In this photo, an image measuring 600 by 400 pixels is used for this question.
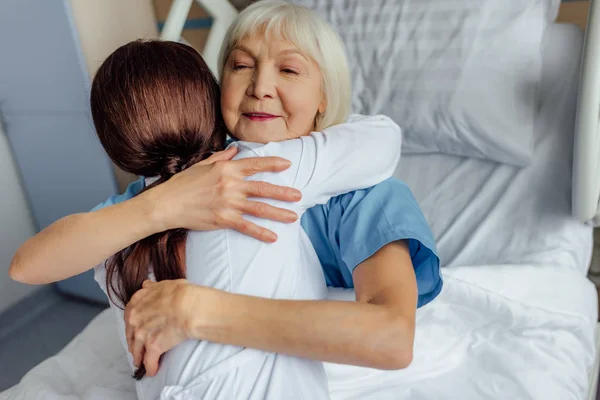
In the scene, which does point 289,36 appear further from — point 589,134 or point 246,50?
point 589,134

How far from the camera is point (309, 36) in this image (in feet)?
3.13

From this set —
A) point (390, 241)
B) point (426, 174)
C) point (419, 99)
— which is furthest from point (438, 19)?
point (390, 241)

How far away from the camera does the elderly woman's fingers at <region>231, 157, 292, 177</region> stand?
0.80 m

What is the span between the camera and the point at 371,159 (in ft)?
2.81

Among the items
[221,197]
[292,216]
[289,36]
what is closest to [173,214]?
[221,197]

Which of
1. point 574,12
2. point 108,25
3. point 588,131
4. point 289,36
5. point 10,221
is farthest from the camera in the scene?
point 10,221

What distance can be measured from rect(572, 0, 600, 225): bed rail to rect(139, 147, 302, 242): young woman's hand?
0.66 metres

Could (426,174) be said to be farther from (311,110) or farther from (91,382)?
(91,382)

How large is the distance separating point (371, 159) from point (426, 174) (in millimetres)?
687

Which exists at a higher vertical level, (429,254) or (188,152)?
(188,152)

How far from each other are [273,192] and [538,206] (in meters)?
0.85

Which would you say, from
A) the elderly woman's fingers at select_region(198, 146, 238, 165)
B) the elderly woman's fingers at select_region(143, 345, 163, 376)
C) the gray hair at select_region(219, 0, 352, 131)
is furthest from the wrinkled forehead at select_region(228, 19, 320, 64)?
the elderly woman's fingers at select_region(143, 345, 163, 376)

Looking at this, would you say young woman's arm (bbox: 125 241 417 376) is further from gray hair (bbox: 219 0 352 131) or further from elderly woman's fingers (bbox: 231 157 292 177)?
gray hair (bbox: 219 0 352 131)

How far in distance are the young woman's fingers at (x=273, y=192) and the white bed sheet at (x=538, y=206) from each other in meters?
0.68
